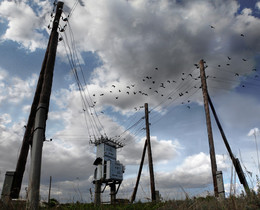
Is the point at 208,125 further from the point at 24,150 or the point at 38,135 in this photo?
the point at 38,135

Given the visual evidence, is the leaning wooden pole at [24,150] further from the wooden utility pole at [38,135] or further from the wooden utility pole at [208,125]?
the wooden utility pole at [208,125]

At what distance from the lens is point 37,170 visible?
605cm

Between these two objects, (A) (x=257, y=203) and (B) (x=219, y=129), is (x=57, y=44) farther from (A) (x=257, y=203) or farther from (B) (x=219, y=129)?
(B) (x=219, y=129)

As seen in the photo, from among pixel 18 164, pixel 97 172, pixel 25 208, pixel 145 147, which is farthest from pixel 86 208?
pixel 97 172

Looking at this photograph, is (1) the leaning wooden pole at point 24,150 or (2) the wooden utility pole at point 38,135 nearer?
(2) the wooden utility pole at point 38,135

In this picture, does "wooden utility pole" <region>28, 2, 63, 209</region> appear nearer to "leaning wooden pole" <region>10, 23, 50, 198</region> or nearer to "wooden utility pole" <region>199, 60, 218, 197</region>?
"leaning wooden pole" <region>10, 23, 50, 198</region>

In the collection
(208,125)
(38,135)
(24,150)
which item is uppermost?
(208,125)

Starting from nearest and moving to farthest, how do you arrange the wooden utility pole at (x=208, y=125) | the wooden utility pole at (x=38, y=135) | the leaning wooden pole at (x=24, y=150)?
the wooden utility pole at (x=38, y=135) → the leaning wooden pole at (x=24, y=150) → the wooden utility pole at (x=208, y=125)

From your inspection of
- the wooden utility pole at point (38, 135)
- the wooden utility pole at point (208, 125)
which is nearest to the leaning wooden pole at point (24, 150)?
the wooden utility pole at point (38, 135)

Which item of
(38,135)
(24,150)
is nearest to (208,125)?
(24,150)

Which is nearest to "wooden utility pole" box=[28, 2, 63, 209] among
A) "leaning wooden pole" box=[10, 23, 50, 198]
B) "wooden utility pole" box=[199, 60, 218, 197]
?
"leaning wooden pole" box=[10, 23, 50, 198]

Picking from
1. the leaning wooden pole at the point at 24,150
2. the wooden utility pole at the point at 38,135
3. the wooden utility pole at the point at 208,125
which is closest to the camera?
the wooden utility pole at the point at 38,135

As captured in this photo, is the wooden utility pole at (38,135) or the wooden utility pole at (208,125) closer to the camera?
the wooden utility pole at (38,135)

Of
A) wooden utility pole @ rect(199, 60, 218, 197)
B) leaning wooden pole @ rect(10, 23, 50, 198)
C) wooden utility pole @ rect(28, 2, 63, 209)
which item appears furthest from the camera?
wooden utility pole @ rect(199, 60, 218, 197)
